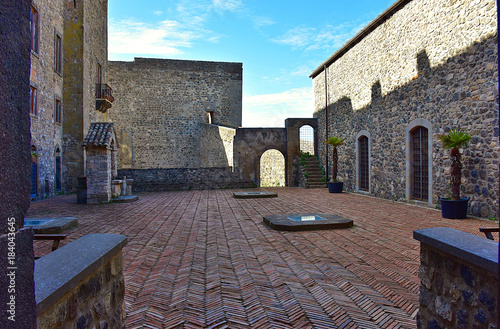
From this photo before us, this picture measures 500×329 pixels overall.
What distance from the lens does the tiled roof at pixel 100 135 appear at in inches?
427

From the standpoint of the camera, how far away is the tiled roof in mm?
10852

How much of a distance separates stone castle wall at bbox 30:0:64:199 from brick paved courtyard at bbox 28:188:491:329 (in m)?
7.05

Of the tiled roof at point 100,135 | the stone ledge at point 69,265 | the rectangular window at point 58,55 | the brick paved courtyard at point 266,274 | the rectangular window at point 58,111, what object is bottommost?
the brick paved courtyard at point 266,274

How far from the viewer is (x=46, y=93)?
507 inches

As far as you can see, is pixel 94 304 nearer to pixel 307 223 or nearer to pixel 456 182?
pixel 307 223

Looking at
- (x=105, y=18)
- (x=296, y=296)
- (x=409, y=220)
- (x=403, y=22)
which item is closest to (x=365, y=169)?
(x=403, y=22)

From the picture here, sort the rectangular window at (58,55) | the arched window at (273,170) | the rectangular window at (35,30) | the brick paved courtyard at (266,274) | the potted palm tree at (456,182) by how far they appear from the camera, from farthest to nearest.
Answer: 1. the arched window at (273,170)
2. the rectangular window at (58,55)
3. the rectangular window at (35,30)
4. the potted palm tree at (456,182)
5. the brick paved courtyard at (266,274)

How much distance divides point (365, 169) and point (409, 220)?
22.4 feet

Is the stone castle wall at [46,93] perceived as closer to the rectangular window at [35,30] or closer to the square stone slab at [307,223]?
the rectangular window at [35,30]

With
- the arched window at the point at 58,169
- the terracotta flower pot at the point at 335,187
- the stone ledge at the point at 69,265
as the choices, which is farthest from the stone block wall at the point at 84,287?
the arched window at the point at 58,169

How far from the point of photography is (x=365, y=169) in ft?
45.7

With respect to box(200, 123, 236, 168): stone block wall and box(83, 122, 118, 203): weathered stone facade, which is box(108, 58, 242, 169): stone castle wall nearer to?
box(200, 123, 236, 168): stone block wall

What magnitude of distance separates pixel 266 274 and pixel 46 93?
13.1m

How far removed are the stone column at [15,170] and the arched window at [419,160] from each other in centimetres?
1024
